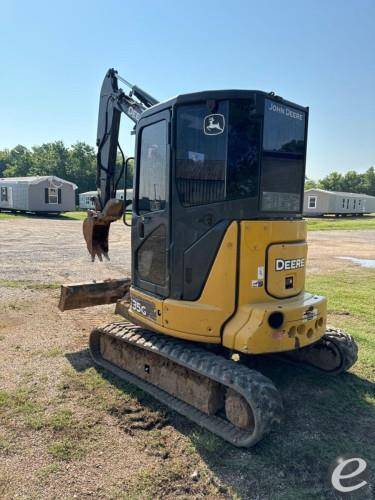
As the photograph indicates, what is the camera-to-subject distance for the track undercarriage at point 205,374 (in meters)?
3.63

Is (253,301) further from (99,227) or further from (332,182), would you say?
(332,182)

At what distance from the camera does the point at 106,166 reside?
6902 millimetres

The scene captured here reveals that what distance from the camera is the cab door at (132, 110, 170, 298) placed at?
449 centimetres

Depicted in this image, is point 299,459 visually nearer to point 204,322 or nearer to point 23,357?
point 204,322

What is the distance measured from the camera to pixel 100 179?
6996 millimetres

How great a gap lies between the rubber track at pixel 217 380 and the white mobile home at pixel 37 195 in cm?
3278

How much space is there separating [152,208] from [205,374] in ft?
6.34

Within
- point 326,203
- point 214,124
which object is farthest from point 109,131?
point 326,203

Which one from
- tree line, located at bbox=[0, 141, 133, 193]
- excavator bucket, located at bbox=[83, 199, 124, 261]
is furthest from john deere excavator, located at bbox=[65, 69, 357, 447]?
tree line, located at bbox=[0, 141, 133, 193]

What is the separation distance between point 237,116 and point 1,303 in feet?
20.7

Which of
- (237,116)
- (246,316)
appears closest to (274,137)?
(237,116)

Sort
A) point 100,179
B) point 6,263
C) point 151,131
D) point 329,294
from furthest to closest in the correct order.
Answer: point 6,263
point 329,294
point 100,179
point 151,131

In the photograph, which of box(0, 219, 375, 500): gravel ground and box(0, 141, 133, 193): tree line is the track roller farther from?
box(0, 141, 133, 193): tree line

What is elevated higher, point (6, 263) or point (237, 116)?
point (237, 116)
